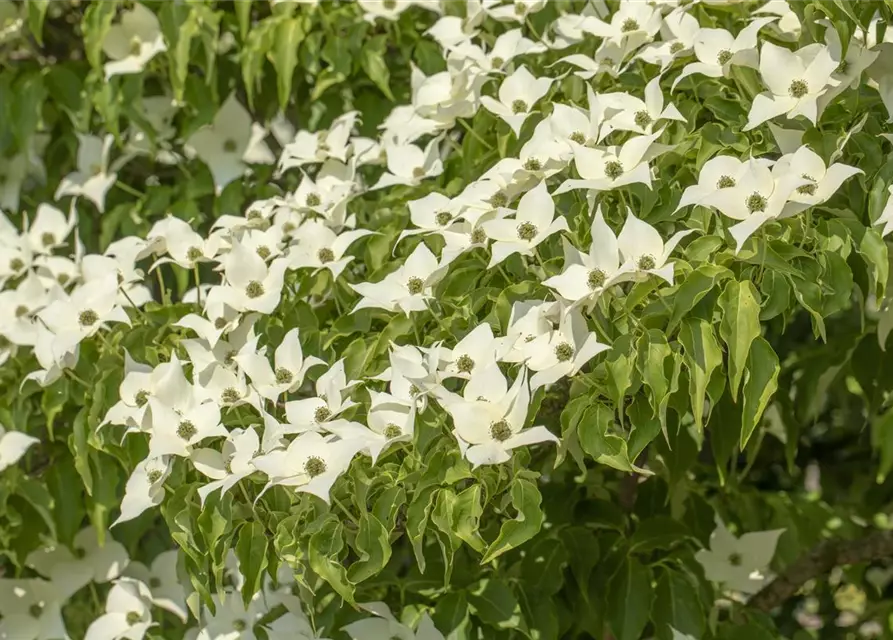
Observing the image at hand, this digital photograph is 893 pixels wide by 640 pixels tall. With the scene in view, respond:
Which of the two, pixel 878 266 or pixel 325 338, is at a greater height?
pixel 878 266

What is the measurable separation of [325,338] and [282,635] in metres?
0.32

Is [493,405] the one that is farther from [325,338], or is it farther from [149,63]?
[149,63]

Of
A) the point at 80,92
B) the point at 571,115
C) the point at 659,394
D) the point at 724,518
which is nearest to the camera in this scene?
the point at 659,394

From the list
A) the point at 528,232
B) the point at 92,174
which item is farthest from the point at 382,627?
the point at 92,174

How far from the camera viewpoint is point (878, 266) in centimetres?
100

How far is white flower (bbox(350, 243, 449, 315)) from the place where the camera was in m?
1.13

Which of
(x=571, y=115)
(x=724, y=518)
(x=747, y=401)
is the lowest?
(x=724, y=518)

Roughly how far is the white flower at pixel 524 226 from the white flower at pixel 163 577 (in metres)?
0.67

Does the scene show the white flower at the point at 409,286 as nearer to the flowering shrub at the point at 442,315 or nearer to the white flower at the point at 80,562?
the flowering shrub at the point at 442,315

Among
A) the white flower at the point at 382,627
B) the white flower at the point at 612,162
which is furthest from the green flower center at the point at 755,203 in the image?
the white flower at the point at 382,627

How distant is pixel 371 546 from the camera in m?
1.01

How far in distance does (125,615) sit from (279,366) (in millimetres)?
425

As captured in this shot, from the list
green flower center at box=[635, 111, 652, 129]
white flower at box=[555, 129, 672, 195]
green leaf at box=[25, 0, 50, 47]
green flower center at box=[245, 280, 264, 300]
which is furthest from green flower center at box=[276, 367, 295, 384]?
green leaf at box=[25, 0, 50, 47]

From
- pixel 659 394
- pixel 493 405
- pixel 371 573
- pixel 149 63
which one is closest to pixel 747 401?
pixel 659 394
